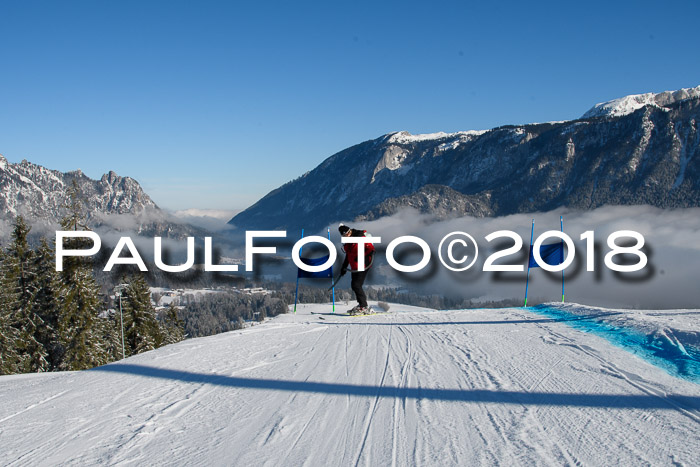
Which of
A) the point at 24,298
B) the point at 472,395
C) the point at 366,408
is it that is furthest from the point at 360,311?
the point at 24,298

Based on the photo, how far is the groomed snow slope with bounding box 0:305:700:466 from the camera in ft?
13.2

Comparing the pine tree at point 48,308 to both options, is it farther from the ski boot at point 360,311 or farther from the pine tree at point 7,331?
the ski boot at point 360,311

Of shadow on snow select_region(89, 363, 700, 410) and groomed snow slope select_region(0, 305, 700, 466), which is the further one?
shadow on snow select_region(89, 363, 700, 410)

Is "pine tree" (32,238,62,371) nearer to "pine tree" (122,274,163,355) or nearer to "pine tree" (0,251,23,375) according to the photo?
"pine tree" (0,251,23,375)

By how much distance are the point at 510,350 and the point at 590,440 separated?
388cm

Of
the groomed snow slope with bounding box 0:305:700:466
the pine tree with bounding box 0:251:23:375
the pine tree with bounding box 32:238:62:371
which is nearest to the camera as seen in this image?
the groomed snow slope with bounding box 0:305:700:466

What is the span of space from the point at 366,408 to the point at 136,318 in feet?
109

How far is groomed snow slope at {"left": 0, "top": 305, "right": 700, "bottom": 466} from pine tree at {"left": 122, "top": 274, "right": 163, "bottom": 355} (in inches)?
1067

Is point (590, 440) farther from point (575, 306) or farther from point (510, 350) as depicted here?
point (575, 306)

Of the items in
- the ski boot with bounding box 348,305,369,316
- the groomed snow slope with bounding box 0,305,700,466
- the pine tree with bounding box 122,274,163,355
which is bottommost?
the pine tree with bounding box 122,274,163,355

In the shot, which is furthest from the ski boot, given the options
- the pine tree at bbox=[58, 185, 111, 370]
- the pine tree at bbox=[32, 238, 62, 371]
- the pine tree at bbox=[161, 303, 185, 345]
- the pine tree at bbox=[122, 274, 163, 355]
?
the pine tree at bbox=[161, 303, 185, 345]

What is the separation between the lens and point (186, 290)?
172m

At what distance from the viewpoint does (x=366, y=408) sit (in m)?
5.17

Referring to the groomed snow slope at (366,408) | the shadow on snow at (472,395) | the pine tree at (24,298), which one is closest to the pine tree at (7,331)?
the pine tree at (24,298)
